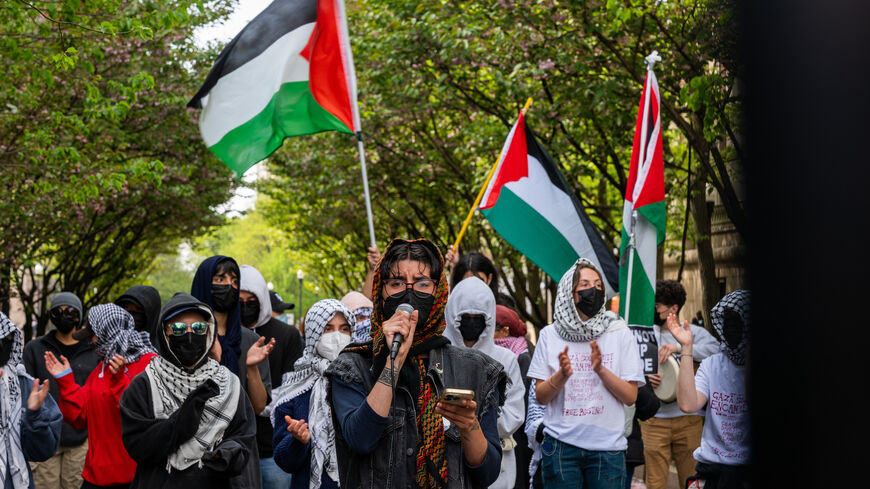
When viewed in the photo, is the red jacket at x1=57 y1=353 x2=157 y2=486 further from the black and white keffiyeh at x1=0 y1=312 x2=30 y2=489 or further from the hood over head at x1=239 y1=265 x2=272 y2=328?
the hood over head at x1=239 y1=265 x2=272 y2=328

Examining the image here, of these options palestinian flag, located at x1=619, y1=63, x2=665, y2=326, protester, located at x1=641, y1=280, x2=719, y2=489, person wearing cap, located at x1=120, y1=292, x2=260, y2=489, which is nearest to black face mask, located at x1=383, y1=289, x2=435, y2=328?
person wearing cap, located at x1=120, y1=292, x2=260, y2=489

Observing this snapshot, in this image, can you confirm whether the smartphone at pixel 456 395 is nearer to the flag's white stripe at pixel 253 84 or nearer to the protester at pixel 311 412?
the protester at pixel 311 412

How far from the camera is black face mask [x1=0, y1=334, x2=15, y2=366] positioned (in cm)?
590

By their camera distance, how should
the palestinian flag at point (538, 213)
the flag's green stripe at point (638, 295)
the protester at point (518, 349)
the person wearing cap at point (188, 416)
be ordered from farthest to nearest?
the palestinian flag at point (538, 213)
the flag's green stripe at point (638, 295)
the protester at point (518, 349)
the person wearing cap at point (188, 416)

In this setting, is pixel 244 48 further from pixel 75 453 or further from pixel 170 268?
pixel 170 268

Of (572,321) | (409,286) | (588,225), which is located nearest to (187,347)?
(409,286)

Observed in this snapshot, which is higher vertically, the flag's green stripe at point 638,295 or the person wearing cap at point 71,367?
the flag's green stripe at point 638,295

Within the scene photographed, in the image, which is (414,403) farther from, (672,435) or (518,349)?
(672,435)

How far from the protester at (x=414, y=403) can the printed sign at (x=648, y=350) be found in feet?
14.1

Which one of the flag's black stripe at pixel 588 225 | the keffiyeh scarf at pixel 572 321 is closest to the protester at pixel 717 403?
the keffiyeh scarf at pixel 572 321

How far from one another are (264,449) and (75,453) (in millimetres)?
2016

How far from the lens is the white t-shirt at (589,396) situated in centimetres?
620

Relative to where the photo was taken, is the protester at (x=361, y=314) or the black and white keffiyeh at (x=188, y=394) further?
the protester at (x=361, y=314)

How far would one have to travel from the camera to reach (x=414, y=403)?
11.7 feet
